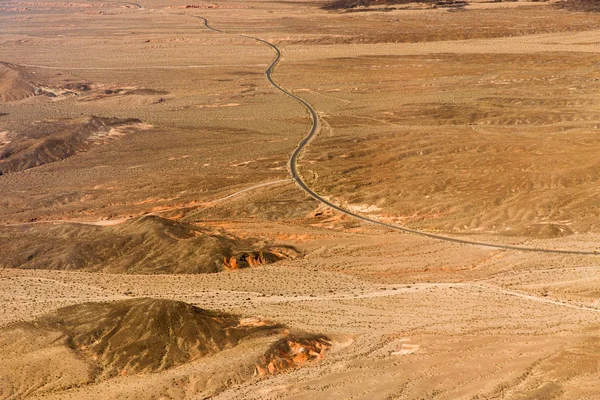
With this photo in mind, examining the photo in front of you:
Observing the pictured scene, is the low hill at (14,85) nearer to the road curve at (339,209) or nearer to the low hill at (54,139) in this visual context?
the low hill at (54,139)

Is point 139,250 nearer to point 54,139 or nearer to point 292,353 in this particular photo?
point 292,353

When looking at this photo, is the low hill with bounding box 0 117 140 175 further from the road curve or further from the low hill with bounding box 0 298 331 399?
the low hill with bounding box 0 298 331 399

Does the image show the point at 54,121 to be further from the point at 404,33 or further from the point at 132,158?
the point at 404,33

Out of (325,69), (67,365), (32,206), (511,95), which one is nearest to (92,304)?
(67,365)

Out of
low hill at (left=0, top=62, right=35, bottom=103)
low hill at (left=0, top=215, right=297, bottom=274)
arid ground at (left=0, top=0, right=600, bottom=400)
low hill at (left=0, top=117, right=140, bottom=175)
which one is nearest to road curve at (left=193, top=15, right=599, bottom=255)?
arid ground at (left=0, top=0, right=600, bottom=400)

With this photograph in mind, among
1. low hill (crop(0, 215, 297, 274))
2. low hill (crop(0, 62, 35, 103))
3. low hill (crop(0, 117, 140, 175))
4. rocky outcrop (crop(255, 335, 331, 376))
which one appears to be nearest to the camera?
rocky outcrop (crop(255, 335, 331, 376))

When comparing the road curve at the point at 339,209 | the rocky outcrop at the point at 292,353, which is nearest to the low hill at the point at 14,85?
the road curve at the point at 339,209

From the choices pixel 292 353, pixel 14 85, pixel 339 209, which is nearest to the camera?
pixel 292 353

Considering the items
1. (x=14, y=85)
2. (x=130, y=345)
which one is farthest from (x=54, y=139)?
(x=130, y=345)

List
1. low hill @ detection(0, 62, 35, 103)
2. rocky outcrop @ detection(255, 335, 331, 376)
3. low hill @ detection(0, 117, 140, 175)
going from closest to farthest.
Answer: rocky outcrop @ detection(255, 335, 331, 376) < low hill @ detection(0, 117, 140, 175) < low hill @ detection(0, 62, 35, 103)
